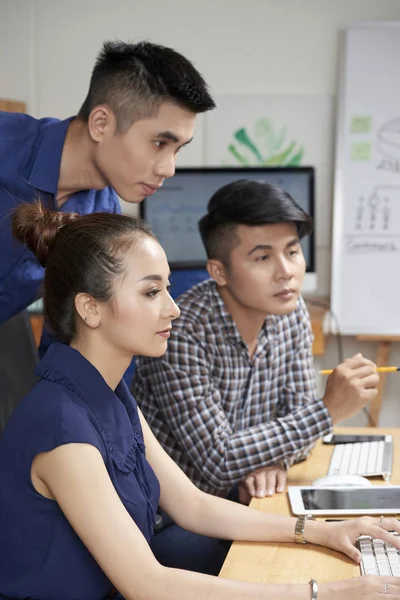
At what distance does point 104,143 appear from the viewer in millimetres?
1843

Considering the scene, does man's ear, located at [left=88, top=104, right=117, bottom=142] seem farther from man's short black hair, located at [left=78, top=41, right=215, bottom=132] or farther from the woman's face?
the woman's face

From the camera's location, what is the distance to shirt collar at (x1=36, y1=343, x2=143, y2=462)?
1.31 metres

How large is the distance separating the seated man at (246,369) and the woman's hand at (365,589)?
0.48 m

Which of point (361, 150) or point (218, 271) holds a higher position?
point (361, 150)

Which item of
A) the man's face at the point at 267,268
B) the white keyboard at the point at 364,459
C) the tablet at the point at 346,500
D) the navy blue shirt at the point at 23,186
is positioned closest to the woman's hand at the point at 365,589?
the tablet at the point at 346,500

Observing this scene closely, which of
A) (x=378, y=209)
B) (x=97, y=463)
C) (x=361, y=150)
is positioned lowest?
(x=97, y=463)

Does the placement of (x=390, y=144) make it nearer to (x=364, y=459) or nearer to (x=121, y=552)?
(x=364, y=459)

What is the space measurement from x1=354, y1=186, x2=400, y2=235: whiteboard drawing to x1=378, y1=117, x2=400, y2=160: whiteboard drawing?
149mm

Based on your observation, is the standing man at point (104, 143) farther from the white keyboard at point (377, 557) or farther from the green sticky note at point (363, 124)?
the green sticky note at point (363, 124)

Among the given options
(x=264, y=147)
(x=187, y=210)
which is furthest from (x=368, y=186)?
(x=187, y=210)

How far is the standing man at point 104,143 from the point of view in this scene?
1797 millimetres

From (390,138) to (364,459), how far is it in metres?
2.36

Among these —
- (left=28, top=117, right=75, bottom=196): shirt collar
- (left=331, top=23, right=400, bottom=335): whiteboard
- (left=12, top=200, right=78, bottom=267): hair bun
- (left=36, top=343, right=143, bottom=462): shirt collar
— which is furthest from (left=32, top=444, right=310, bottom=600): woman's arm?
(left=331, top=23, right=400, bottom=335): whiteboard

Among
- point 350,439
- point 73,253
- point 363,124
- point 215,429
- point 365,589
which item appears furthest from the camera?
point 363,124
